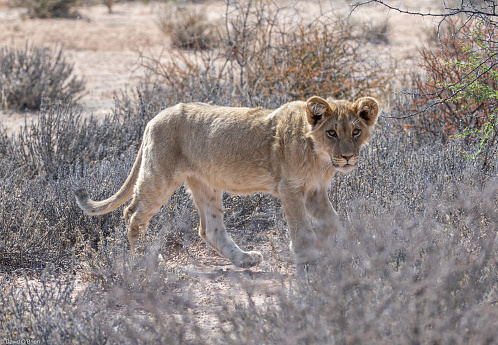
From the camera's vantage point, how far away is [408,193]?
5.31m

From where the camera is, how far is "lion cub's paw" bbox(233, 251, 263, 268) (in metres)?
5.12

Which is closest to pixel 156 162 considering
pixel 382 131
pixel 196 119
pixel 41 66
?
pixel 196 119

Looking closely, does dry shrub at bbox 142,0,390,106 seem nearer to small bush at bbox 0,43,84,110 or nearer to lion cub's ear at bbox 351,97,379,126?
small bush at bbox 0,43,84,110

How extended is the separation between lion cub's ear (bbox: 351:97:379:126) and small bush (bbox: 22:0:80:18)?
17.2 m

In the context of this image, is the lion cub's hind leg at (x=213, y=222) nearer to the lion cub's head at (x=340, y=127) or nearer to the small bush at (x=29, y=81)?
the lion cub's head at (x=340, y=127)

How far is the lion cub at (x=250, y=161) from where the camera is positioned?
439 cm

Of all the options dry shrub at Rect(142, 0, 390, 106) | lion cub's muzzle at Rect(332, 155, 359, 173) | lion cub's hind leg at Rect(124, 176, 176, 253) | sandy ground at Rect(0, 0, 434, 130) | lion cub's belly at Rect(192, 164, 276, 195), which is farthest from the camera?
sandy ground at Rect(0, 0, 434, 130)

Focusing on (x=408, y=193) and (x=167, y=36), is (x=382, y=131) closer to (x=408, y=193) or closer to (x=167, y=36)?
(x=408, y=193)

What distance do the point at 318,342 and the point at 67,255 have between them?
293cm

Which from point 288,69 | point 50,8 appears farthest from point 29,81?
point 50,8

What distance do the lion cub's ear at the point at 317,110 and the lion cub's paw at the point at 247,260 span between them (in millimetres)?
1325

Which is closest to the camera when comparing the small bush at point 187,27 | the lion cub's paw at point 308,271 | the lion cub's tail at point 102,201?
the lion cub's paw at point 308,271

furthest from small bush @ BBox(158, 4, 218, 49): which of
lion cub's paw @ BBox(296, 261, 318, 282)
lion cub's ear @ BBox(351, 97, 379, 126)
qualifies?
lion cub's paw @ BBox(296, 261, 318, 282)

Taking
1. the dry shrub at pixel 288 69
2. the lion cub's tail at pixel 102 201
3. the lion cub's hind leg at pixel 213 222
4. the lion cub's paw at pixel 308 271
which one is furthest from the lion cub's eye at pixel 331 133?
the dry shrub at pixel 288 69
